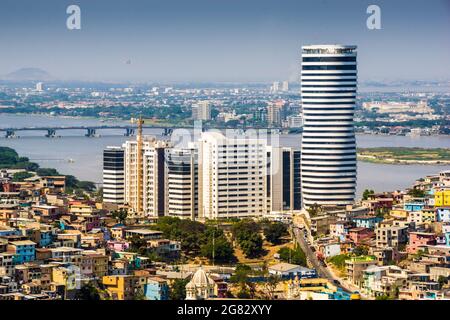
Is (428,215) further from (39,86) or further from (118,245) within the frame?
(39,86)

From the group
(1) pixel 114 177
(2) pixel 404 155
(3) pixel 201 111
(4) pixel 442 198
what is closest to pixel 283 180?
(1) pixel 114 177

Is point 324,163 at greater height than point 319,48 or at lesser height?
lesser

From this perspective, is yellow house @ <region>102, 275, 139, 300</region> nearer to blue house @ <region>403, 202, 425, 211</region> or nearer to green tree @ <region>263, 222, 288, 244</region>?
green tree @ <region>263, 222, 288, 244</region>

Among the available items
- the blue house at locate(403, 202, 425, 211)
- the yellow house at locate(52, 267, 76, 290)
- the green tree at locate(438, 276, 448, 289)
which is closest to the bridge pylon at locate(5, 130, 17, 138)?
the blue house at locate(403, 202, 425, 211)

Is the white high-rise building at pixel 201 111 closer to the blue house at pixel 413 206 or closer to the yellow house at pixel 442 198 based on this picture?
the yellow house at pixel 442 198

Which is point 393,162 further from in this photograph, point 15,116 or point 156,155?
point 15,116

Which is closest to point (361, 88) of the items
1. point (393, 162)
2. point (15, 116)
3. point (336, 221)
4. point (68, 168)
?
point (393, 162)

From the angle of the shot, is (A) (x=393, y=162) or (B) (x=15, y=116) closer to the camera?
(A) (x=393, y=162)
